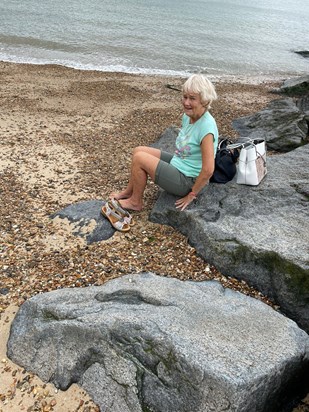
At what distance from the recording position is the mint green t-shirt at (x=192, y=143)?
4.54 meters

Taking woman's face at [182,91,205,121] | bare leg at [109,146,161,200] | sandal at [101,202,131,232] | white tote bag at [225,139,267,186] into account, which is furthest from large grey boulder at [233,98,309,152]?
sandal at [101,202,131,232]

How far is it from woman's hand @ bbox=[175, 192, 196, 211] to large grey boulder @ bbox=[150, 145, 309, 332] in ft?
0.22

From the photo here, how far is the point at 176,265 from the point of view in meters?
4.51

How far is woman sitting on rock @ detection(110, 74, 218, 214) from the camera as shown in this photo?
4.42 metres

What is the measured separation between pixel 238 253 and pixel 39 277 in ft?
7.00

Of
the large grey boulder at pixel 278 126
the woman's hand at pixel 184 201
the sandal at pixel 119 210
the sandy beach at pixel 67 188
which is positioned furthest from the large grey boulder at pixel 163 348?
the large grey boulder at pixel 278 126

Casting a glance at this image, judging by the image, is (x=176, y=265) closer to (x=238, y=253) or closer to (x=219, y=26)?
(x=238, y=253)

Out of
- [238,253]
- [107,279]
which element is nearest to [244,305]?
[238,253]

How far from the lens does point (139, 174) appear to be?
505 cm

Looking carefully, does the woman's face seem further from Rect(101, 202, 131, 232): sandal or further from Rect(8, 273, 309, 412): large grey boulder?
Rect(8, 273, 309, 412): large grey boulder

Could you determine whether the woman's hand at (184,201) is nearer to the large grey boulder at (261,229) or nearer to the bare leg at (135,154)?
the large grey boulder at (261,229)

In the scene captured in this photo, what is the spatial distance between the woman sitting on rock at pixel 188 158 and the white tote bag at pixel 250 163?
480mm

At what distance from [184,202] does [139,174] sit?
0.67 metres

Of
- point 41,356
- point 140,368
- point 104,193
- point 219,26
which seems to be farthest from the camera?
point 219,26
